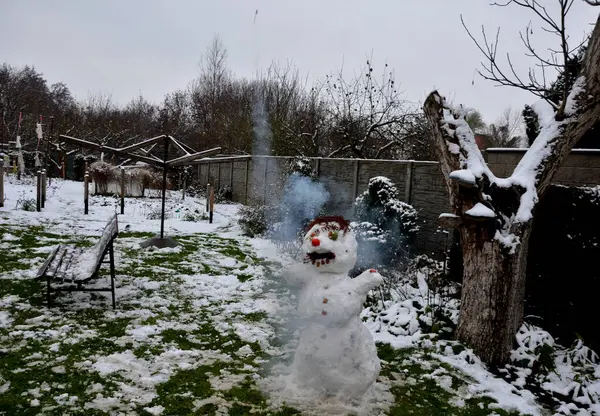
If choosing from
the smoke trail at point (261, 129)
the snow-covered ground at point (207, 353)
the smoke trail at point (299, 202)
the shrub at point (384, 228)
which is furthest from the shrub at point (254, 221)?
the smoke trail at point (261, 129)

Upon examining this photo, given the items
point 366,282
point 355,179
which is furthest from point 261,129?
point 366,282

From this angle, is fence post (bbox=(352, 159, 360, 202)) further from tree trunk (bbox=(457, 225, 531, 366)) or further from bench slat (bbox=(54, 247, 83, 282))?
bench slat (bbox=(54, 247, 83, 282))

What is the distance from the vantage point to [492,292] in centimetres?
449

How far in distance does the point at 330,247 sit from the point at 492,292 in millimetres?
1883

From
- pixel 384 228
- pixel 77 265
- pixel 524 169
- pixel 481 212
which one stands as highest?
pixel 524 169

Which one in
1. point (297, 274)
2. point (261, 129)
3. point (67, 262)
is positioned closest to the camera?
point (297, 274)

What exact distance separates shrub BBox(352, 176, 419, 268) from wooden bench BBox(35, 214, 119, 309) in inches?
154

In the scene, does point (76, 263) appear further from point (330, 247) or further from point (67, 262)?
point (330, 247)

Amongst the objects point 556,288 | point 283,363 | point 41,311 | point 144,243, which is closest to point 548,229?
point 556,288

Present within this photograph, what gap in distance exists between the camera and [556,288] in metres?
5.08

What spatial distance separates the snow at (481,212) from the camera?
432 cm

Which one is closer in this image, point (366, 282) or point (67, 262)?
Result: point (366, 282)

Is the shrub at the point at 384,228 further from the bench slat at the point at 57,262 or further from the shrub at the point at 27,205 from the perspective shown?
the shrub at the point at 27,205

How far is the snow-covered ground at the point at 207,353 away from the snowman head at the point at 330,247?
3.78 ft
